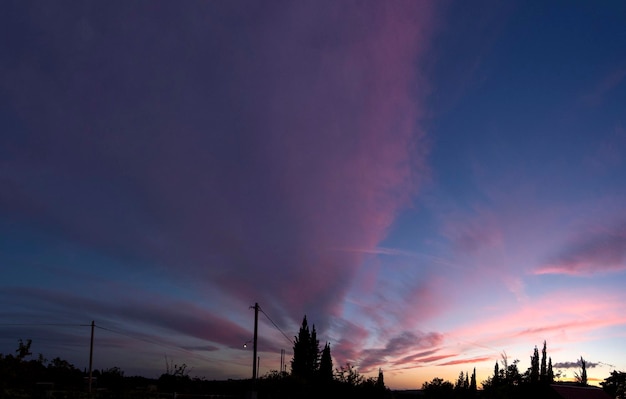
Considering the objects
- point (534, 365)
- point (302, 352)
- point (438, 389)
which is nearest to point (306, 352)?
point (302, 352)

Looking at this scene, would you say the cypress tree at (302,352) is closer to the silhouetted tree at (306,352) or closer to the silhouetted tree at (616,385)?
the silhouetted tree at (306,352)

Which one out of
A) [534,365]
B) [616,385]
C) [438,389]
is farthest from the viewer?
[534,365]

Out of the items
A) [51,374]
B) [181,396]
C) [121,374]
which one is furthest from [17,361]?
[51,374]

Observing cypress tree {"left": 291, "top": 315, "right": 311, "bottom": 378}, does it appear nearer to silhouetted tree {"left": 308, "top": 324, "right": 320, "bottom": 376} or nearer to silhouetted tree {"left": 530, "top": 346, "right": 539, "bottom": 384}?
silhouetted tree {"left": 308, "top": 324, "right": 320, "bottom": 376}

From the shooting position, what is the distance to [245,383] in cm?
5097

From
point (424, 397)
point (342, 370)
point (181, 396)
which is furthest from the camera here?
point (424, 397)

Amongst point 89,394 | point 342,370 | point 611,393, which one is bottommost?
point 611,393

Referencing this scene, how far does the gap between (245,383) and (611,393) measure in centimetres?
6460

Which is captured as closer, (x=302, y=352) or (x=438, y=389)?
(x=438, y=389)

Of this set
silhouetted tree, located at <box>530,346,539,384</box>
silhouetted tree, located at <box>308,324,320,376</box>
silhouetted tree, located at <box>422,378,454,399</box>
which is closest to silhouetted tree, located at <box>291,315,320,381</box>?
silhouetted tree, located at <box>308,324,320,376</box>

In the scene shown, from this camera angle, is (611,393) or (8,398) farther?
(611,393)

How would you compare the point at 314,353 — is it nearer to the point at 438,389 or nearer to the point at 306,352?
the point at 306,352

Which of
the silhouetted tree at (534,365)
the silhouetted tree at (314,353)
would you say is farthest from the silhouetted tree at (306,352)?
the silhouetted tree at (534,365)

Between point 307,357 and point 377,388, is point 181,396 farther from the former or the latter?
point 307,357
